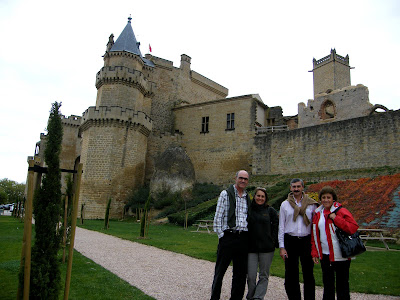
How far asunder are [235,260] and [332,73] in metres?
43.0

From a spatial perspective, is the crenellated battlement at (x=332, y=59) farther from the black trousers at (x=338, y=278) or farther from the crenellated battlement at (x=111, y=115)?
the black trousers at (x=338, y=278)

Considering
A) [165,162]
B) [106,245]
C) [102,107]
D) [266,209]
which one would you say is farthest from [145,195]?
[266,209]

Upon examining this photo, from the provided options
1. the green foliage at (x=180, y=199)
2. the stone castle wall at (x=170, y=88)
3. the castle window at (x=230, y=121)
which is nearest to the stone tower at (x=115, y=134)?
the green foliage at (x=180, y=199)

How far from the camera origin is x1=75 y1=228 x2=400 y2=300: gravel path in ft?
17.9

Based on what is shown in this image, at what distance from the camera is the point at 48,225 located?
4.13 metres

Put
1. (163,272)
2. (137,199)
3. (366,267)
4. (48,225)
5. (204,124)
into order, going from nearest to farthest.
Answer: (48,225) < (163,272) < (366,267) < (137,199) < (204,124)

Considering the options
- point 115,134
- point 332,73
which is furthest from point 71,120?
point 332,73

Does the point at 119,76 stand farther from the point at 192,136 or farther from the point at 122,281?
the point at 122,281

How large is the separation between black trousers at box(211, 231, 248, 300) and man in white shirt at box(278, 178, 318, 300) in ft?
1.89

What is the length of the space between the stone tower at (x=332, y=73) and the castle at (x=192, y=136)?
39.6ft

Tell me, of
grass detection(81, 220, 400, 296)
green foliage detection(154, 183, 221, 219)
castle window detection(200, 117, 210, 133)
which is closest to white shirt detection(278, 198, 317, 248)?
grass detection(81, 220, 400, 296)

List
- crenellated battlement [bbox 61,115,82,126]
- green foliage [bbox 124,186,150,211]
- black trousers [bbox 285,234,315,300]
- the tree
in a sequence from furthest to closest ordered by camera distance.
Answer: crenellated battlement [bbox 61,115,82,126] → green foliage [bbox 124,186,150,211] → black trousers [bbox 285,234,315,300] → the tree

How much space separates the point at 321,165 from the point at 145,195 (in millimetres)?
13655

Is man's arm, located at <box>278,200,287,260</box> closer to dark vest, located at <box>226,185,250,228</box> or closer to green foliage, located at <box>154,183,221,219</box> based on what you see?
dark vest, located at <box>226,185,250,228</box>
